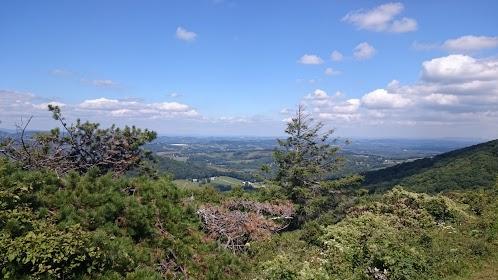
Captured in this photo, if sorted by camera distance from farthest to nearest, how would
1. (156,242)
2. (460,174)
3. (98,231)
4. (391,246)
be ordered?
(460,174), (391,246), (156,242), (98,231)

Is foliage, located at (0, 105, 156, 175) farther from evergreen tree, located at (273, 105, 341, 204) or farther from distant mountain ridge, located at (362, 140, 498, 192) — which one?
distant mountain ridge, located at (362, 140, 498, 192)

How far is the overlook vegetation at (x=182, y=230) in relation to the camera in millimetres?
7809

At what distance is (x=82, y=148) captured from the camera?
1736 centimetres

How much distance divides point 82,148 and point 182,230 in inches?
327

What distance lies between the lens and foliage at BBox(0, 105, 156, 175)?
48.5ft

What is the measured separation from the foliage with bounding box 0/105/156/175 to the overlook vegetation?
0.27 feet

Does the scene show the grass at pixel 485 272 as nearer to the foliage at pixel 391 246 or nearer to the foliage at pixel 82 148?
the foliage at pixel 391 246

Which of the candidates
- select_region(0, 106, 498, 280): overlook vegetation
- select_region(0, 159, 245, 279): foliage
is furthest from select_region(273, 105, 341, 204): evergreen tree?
select_region(0, 159, 245, 279): foliage

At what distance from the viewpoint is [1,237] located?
7336 millimetres

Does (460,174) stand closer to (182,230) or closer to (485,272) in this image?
(485,272)

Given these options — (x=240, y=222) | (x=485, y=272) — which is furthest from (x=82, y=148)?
(x=485, y=272)

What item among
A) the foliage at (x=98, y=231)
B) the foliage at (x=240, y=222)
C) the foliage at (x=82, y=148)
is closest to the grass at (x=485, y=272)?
the foliage at (x=98, y=231)

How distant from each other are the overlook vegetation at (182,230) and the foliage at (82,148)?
0.08 meters

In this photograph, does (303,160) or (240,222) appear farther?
(303,160)
